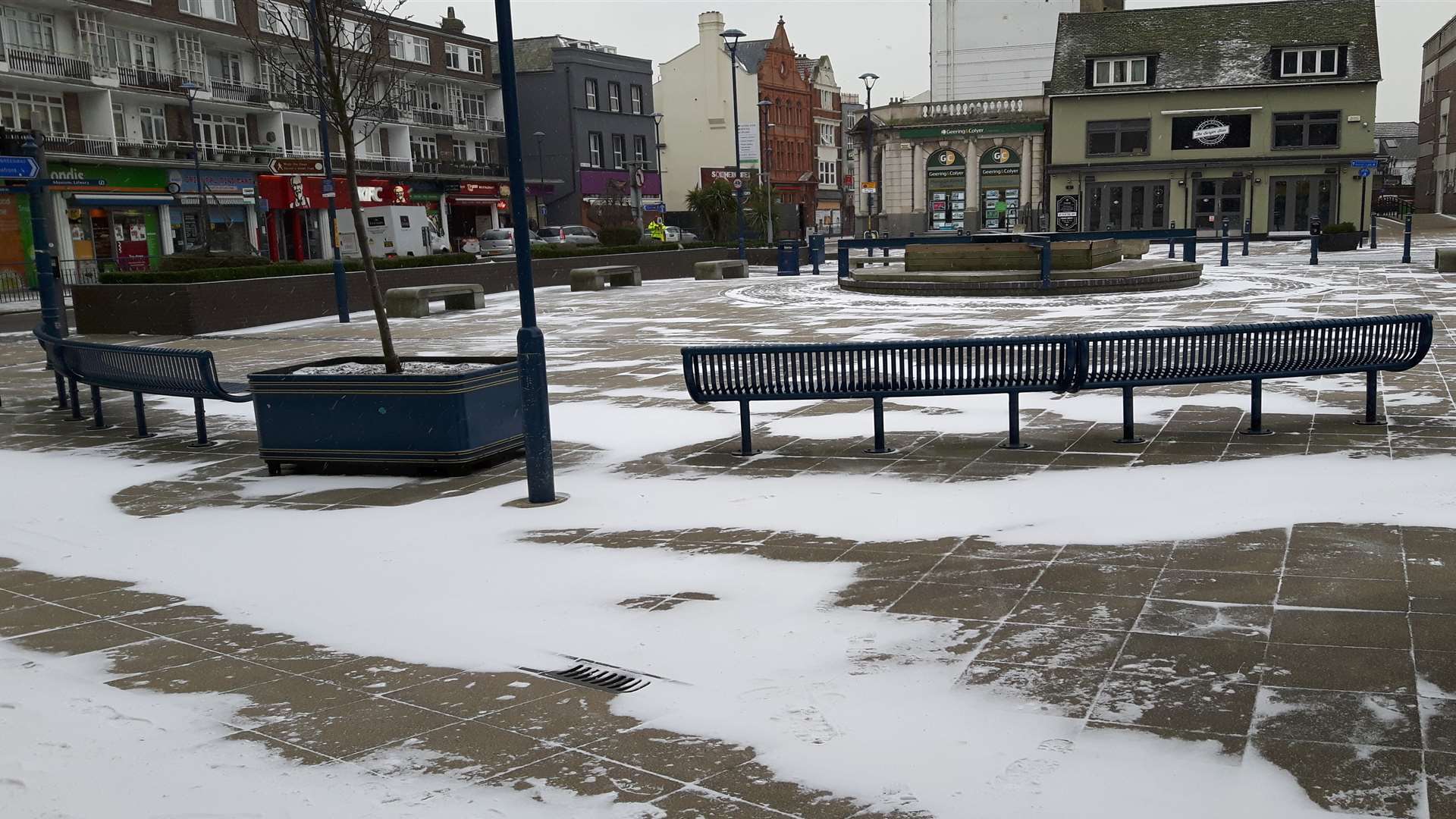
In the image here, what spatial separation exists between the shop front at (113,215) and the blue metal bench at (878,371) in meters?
35.1

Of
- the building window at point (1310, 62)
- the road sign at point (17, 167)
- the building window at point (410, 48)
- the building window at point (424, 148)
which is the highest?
the building window at point (410, 48)

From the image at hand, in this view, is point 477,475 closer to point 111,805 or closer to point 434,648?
point 434,648

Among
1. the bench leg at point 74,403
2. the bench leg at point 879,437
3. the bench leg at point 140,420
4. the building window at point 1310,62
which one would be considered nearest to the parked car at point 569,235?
the building window at point 1310,62

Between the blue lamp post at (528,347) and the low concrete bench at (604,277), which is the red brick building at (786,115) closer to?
the low concrete bench at (604,277)

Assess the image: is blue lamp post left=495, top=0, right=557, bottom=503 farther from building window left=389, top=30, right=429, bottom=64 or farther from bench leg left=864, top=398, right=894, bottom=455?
building window left=389, top=30, right=429, bottom=64

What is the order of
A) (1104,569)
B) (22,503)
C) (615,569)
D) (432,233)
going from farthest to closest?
(432,233) → (22,503) → (615,569) → (1104,569)

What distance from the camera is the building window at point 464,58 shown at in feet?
205

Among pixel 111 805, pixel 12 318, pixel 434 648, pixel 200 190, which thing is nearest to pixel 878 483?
pixel 434 648

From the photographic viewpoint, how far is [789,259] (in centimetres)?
3453

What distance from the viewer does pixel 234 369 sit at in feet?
54.7

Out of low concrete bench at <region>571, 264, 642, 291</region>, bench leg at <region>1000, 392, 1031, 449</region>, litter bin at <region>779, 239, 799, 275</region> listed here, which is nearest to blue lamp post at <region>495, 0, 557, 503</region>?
bench leg at <region>1000, 392, 1031, 449</region>

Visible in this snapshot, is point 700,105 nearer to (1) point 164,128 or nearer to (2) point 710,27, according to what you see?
(2) point 710,27

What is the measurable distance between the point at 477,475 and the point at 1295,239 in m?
45.3

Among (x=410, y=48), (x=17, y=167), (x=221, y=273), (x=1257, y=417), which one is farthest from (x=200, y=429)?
(x=410, y=48)
